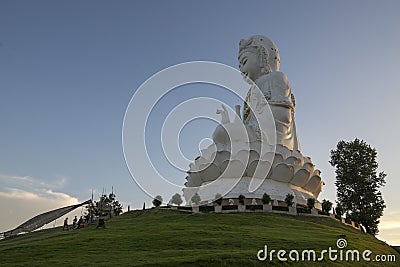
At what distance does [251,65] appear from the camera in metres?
32.4

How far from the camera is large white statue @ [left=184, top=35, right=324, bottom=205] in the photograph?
2628cm

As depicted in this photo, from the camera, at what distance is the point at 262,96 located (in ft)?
98.7

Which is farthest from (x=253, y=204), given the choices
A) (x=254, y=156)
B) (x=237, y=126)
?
(x=237, y=126)

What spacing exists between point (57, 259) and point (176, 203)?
14.3m

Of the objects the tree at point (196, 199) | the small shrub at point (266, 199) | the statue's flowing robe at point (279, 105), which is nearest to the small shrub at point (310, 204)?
the small shrub at point (266, 199)

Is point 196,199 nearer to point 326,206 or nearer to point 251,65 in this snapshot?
point 326,206

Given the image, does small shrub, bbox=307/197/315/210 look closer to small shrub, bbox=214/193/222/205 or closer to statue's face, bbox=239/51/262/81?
small shrub, bbox=214/193/222/205

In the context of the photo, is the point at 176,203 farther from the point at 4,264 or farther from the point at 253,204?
the point at 4,264

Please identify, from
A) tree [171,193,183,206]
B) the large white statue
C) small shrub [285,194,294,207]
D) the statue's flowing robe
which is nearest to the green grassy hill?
small shrub [285,194,294,207]

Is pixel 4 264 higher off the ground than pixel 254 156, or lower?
lower

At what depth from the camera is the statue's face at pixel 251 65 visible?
3244cm

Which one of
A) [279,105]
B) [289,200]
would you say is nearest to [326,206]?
[289,200]

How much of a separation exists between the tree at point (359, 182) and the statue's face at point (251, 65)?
8.18 meters

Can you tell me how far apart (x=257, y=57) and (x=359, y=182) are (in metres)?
11.4
